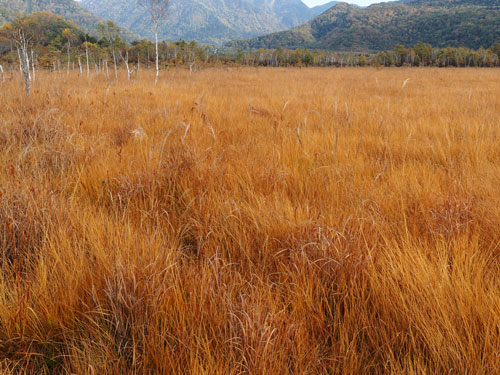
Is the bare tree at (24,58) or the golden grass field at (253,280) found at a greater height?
the bare tree at (24,58)

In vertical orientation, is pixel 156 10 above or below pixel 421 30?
below

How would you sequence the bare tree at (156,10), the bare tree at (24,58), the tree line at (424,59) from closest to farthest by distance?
the bare tree at (24,58) → the bare tree at (156,10) → the tree line at (424,59)

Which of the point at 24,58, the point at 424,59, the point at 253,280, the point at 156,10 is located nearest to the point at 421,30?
the point at 424,59

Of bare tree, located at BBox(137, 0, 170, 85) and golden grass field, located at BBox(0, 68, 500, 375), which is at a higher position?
bare tree, located at BBox(137, 0, 170, 85)

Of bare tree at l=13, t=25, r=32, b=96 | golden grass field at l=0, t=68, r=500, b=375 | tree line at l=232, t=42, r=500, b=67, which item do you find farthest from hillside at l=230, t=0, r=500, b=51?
golden grass field at l=0, t=68, r=500, b=375

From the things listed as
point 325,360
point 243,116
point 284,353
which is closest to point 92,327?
point 284,353

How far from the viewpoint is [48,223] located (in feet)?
4.36

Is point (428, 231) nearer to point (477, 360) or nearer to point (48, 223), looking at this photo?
point (477, 360)

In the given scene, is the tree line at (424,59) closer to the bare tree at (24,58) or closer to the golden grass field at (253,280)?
the bare tree at (24,58)

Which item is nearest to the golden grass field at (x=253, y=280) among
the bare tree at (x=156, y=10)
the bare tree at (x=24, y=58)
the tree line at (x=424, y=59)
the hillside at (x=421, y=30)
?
the bare tree at (x=24, y=58)

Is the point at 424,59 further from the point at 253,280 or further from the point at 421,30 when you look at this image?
the point at 421,30

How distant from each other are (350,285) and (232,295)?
1.48 feet

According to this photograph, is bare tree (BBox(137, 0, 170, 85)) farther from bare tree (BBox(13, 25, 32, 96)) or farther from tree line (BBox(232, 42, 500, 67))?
tree line (BBox(232, 42, 500, 67))

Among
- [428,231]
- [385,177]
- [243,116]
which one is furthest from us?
[243,116]
